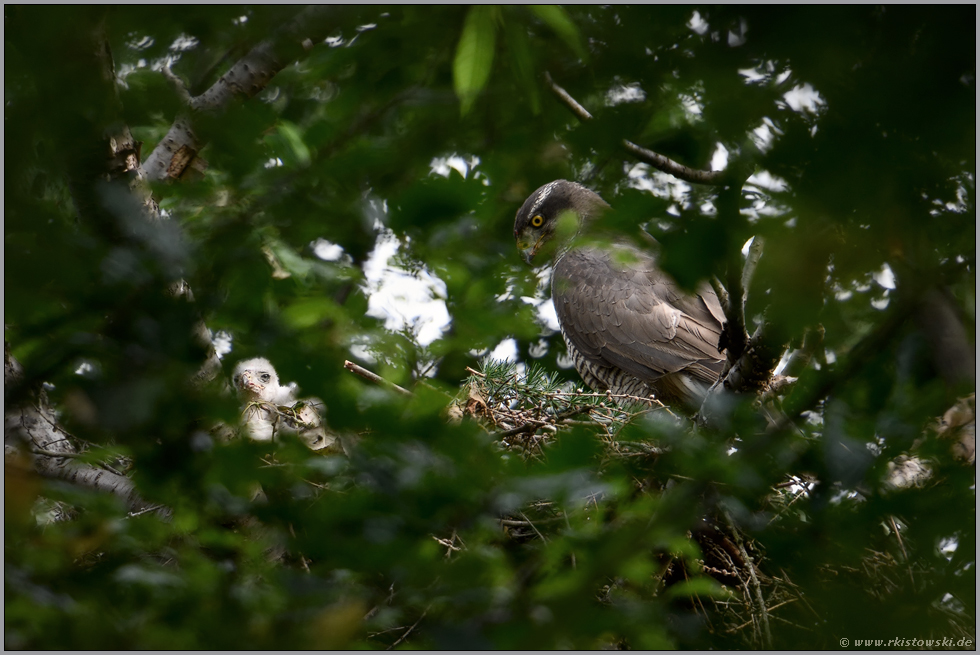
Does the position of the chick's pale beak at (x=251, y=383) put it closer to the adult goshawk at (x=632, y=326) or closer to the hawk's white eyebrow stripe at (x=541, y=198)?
the adult goshawk at (x=632, y=326)

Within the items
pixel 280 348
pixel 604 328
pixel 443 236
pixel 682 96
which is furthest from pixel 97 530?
pixel 604 328

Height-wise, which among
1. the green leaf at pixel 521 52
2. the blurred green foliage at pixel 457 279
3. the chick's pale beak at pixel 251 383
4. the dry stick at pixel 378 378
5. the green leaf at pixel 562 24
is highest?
the green leaf at pixel 562 24

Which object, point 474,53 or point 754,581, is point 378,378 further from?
point 754,581

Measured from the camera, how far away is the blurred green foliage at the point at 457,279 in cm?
103

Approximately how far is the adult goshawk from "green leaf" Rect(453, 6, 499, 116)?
3709 millimetres

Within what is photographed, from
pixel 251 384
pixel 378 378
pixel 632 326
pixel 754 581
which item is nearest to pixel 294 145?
pixel 378 378

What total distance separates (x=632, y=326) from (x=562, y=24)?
427cm

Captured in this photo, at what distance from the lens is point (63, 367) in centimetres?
127

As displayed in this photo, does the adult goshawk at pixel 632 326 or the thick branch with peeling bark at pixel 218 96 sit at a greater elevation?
the thick branch with peeling bark at pixel 218 96

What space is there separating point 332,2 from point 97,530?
4.69ft

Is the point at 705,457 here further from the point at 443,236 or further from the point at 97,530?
the point at 97,530

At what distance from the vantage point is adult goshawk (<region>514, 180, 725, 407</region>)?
513 centimetres

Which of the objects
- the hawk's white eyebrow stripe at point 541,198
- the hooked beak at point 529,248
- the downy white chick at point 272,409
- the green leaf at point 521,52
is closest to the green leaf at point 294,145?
the green leaf at point 521,52

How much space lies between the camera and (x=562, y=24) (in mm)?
1321
